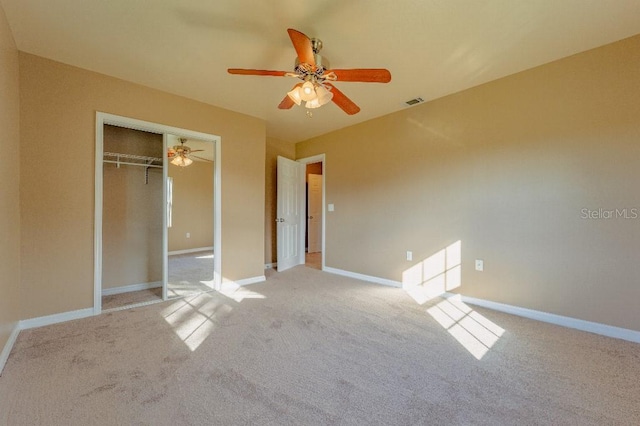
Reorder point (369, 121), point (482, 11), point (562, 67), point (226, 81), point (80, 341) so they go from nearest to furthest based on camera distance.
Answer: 1. point (482, 11)
2. point (80, 341)
3. point (562, 67)
4. point (226, 81)
5. point (369, 121)

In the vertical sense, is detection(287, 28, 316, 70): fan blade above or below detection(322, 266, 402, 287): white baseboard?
above

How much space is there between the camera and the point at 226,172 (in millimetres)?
3596

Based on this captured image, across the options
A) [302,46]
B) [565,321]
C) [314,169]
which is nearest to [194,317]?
[302,46]

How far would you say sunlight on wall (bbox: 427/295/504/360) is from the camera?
6.82ft

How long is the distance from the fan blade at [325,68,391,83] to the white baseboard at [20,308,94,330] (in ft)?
10.5

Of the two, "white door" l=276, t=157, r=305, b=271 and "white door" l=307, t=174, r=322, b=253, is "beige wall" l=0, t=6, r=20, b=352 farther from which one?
"white door" l=307, t=174, r=322, b=253

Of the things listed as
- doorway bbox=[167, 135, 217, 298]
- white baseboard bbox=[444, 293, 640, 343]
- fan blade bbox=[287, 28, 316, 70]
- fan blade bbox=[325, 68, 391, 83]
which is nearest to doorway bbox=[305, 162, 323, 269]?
doorway bbox=[167, 135, 217, 298]

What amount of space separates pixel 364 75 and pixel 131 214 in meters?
3.40

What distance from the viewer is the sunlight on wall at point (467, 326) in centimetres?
208

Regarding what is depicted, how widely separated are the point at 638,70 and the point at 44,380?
16.0ft

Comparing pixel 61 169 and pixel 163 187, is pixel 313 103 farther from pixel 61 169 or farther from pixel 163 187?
pixel 61 169

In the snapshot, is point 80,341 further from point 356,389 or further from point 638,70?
point 638,70

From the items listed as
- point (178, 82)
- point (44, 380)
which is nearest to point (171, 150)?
point (178, 82)

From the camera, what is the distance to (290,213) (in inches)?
196
